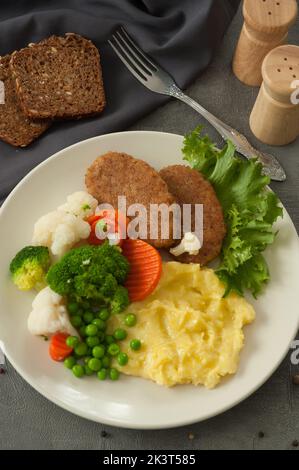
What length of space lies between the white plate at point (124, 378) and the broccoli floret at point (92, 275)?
407 millimetres

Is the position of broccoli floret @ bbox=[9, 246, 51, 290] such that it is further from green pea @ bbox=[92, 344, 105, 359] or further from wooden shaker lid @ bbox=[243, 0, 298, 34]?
wooden shaker lid @ bbox=[243, 0, 298, 34]

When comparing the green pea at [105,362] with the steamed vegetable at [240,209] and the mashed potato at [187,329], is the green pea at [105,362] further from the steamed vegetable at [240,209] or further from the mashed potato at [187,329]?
the steamed vegetable at [240,209]

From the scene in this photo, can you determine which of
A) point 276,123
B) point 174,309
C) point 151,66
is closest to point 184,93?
point 151,66

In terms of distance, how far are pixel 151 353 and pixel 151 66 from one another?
2.72 metres

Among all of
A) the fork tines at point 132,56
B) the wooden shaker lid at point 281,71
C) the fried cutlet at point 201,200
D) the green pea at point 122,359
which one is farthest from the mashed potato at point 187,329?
the fork tines at point 132,56

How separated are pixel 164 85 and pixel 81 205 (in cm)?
159

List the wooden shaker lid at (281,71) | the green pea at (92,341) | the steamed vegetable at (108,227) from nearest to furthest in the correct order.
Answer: the green pea at (92,341)
the steamed vegetable at (108,227)
the wooden shaker lid at (281,71)

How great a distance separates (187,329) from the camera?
4621 mm

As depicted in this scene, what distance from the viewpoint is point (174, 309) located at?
185 inches

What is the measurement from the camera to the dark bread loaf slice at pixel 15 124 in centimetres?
564

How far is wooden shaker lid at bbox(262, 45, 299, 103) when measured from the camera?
5.21 meters

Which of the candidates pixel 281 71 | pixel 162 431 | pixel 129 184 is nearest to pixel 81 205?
pixel 129 184

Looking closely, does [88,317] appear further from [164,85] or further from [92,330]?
[164,85]

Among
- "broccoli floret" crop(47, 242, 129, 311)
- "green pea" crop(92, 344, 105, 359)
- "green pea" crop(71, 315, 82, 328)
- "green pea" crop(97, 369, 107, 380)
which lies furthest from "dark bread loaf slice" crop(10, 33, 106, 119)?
"green pea" crop(97, 369, 107, 380)
